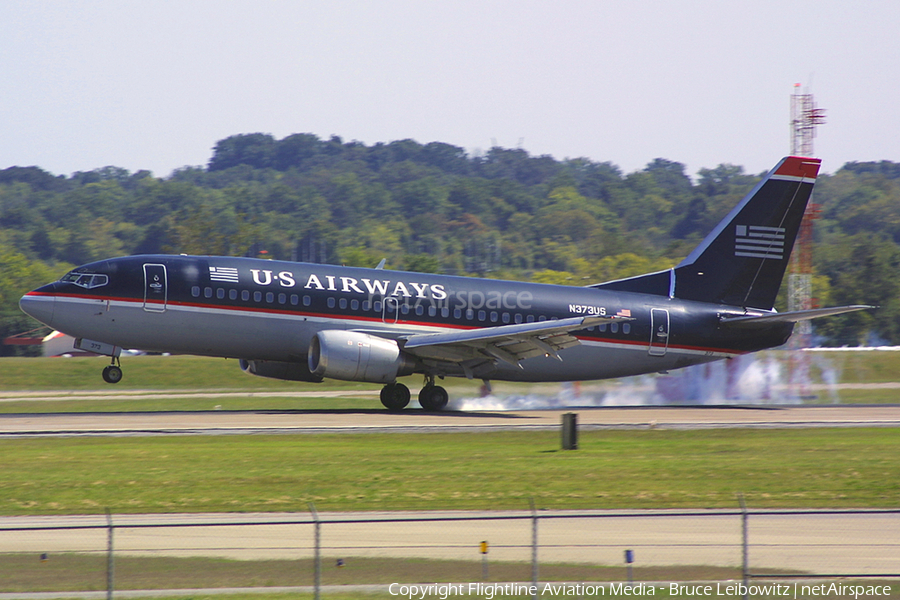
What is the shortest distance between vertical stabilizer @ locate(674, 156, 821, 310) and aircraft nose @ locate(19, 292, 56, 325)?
25.6 metres

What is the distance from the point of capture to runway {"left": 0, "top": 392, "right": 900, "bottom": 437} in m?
31.6

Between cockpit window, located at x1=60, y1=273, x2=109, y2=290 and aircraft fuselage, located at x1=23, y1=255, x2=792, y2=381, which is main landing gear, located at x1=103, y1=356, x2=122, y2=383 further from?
cockpit window, located at x1=60, y1=273, x2=109, y2=290

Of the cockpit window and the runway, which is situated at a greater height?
the cockpit window

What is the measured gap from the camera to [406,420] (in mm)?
35062

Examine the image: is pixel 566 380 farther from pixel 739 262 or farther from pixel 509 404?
pixel 739 262

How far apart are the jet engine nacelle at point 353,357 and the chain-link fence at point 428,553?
18386 mm

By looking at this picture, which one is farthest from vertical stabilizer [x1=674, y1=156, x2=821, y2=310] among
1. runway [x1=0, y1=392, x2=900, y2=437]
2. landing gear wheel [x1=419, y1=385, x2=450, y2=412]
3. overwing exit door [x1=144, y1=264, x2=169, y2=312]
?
overwing exit door [x1=144, y1=264, x2=169, y2=312]

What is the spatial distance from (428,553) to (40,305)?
2582 centimetres

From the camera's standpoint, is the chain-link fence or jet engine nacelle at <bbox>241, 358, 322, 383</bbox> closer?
the chain-link fence

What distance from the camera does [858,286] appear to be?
11381 centimetres

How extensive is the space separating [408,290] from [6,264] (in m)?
81.8

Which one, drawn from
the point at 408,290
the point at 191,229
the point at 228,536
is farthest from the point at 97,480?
the point at 191,229

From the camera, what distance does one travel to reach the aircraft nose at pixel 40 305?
35312mm

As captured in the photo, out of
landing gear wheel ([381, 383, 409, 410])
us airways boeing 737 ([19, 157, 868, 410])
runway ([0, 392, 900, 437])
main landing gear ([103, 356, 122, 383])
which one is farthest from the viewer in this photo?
landing gear wheel ([381, 383, 409, 410])
